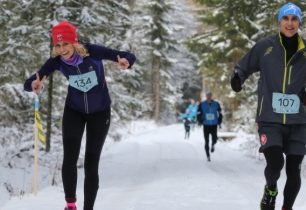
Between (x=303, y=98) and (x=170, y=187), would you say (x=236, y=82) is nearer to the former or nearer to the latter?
(x=303, y=98)

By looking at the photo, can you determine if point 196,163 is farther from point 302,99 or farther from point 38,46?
point 302,99

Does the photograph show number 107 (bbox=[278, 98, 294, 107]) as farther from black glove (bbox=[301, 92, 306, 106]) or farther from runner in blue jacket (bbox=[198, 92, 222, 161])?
runner in blue jacket (bbox=[198, 92, 222, 161])

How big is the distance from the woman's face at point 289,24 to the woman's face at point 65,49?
204cm

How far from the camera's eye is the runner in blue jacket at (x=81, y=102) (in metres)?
5.15

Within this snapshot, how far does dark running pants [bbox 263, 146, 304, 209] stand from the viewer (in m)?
4.89

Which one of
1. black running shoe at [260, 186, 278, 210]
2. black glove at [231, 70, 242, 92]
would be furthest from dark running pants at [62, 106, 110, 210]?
black running shoe at [260, 186, 278, 210]

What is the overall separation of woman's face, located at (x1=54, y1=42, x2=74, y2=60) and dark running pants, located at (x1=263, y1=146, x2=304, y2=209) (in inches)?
82.2

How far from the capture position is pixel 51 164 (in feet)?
41.3

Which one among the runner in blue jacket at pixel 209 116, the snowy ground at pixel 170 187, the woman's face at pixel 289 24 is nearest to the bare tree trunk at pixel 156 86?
the runner in blue jacket at pixel 209 116

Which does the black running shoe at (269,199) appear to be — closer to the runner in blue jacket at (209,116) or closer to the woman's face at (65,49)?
the woman's face at (65,49)

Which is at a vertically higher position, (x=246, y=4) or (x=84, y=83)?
(x=246, y=4)

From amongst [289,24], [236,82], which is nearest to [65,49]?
[236,82]

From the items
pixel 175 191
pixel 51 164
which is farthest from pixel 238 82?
pixel 51 164

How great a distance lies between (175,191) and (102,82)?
352cm
